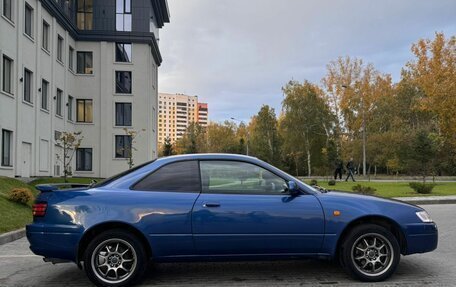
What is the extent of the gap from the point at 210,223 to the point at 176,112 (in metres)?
121

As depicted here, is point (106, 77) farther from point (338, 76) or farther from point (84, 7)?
point (338, 76)

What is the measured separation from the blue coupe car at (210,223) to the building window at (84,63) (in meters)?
33.3

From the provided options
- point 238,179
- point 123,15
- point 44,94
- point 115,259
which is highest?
point 123,15

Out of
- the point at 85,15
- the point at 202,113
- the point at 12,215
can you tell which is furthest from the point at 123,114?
the point at 202,113

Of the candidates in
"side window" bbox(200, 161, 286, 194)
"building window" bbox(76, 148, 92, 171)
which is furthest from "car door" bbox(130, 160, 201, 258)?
"building window" bbox(76, 148, 92, 171)

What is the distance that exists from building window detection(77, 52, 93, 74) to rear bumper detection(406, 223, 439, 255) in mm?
34737

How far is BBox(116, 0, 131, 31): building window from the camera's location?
3803 cm

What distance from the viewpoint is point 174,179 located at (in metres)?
5.65

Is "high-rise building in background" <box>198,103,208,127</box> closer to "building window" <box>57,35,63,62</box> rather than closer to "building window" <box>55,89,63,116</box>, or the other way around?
"building window" <box>57,35,63,62</box>

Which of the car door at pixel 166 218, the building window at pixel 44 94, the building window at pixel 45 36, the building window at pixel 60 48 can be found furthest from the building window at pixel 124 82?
the car door at pixel 166 218

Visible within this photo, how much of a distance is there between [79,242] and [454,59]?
1662 inches

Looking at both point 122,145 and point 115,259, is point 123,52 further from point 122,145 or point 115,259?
point 115,259

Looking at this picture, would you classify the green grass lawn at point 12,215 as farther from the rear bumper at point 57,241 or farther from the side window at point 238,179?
the side window at point 238,179

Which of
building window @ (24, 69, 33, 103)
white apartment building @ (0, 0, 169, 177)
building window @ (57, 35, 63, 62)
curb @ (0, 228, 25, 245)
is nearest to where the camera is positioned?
curb @ (0, 228, 25, 245)
